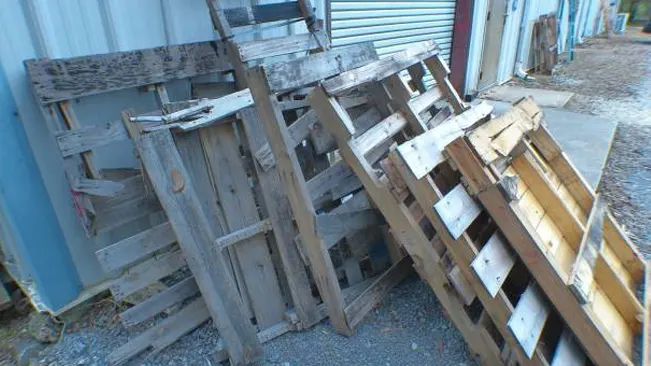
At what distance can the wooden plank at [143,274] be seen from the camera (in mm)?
1962

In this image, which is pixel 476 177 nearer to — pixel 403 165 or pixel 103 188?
pixel 403 165

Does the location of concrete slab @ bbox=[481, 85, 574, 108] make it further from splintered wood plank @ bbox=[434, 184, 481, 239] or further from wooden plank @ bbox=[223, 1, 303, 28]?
splintered wood plank @ bbox=[434, 184, 481, 239]

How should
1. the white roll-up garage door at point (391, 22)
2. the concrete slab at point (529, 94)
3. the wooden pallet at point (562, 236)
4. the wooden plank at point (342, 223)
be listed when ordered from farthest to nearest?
the concrete slab at point (529, 94)
the white roll-up garage door at point (391, 22)
the wooden plank at point (342, 223)
the wooden pallet at point (562, 236)

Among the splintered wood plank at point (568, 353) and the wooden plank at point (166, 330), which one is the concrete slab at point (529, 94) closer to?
the splintered wood plank at point (568, 353)

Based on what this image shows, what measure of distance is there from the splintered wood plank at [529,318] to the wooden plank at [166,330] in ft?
5.36

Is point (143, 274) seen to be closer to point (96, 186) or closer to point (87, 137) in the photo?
point (96, 186)

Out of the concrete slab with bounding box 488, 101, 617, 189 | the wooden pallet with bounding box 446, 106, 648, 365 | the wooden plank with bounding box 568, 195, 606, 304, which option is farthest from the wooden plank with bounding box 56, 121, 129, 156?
the concrete slab with bounding box 488, 101, 617, 189

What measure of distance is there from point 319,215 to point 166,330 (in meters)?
1.06

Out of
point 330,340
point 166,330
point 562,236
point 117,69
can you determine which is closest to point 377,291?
point 330,340

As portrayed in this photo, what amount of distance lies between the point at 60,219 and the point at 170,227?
0.74m

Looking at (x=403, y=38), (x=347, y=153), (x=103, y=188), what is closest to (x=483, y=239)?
(x=347, y=153)

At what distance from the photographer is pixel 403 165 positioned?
1806mm

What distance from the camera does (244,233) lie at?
6.86 feet

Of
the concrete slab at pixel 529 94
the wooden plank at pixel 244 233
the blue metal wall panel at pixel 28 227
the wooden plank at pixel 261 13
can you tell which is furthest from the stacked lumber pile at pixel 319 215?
the concrete slab at pixel 529 94
